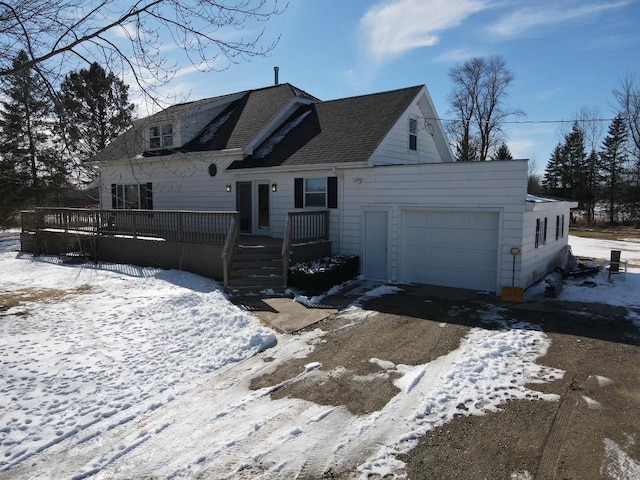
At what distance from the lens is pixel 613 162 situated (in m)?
42.4

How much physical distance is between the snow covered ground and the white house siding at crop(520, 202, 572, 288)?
231cm

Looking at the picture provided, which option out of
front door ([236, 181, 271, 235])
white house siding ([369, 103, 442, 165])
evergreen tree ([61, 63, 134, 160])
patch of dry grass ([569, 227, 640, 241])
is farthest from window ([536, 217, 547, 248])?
patch of dry grass ([569, 227, 640, 241])

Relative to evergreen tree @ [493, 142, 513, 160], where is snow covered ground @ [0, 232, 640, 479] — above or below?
below

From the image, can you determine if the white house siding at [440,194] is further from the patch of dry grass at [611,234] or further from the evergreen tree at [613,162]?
the evergreen tree at [613,162]

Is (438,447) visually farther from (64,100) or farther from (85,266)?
(85,266)

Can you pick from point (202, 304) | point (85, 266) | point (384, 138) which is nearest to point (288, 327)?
point (202, 304)

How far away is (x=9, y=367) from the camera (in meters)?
6.10

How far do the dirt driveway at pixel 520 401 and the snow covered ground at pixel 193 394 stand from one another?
0.18 meters

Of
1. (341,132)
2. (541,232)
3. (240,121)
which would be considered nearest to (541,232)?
(541,232)

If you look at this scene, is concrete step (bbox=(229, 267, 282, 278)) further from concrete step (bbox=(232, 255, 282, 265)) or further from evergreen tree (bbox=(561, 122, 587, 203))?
evergreen tree (bbox=(561, 122, 587, 203))

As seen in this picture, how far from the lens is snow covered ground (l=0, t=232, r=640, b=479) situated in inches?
164

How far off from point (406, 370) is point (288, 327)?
2.88 meters

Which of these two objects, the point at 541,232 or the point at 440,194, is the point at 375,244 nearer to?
the point at 440,194

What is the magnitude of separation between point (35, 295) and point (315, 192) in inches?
317
